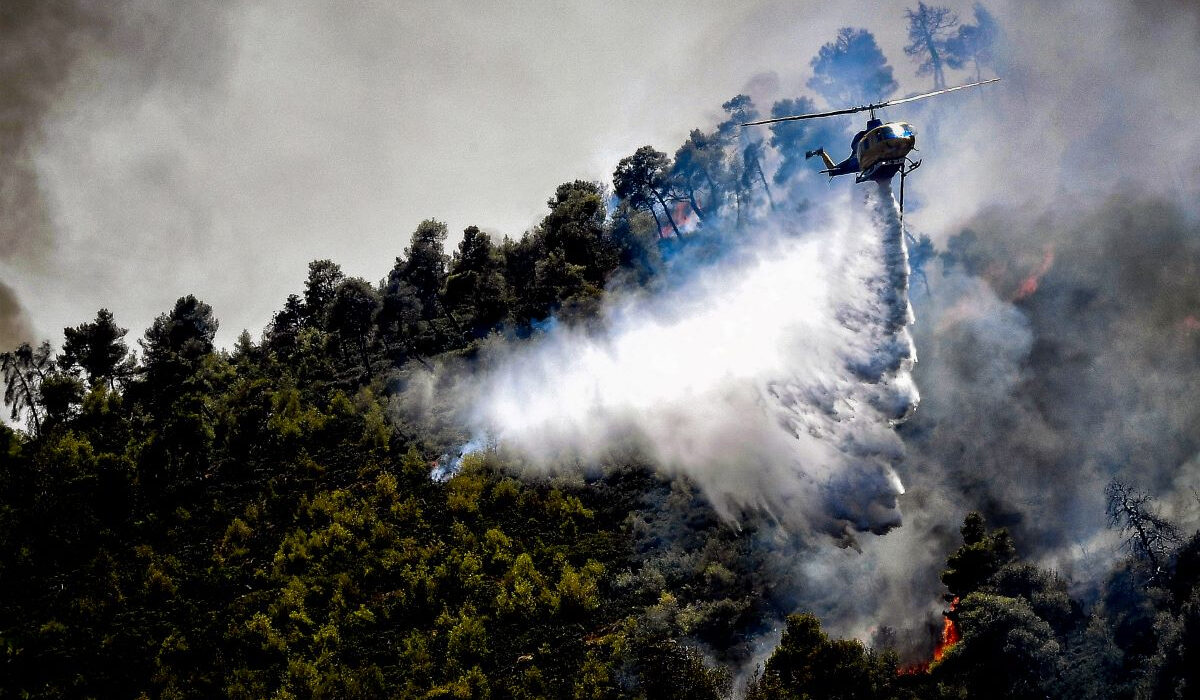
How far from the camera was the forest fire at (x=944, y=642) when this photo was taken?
30031mm

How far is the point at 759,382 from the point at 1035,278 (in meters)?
28.1

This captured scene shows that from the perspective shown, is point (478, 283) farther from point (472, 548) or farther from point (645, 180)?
point (472, 548)

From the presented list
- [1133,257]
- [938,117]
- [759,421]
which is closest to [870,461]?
[759,421]

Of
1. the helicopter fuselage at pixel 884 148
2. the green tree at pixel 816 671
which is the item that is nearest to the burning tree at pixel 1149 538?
the green tree at pixel 816 671

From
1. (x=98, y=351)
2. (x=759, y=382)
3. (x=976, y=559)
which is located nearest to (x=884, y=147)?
(x=759, y=382)

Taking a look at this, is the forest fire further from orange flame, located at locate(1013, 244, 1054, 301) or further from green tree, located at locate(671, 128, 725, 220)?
green tree, located at locate(671, 128, 725, 220)

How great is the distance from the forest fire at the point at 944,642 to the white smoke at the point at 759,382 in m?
4.79

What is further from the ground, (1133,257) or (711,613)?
(1133,257)

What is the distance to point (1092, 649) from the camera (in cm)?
2708

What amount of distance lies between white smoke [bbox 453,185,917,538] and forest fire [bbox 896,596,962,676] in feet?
15.7

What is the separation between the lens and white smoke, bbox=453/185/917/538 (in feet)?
115

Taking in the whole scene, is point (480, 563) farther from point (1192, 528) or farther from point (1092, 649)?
point (1192, 528)

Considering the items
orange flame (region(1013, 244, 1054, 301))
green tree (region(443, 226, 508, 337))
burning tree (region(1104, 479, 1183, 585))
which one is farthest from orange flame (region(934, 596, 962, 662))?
green tree (region(443, 226, 508, 337))

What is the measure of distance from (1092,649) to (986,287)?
32627mm
